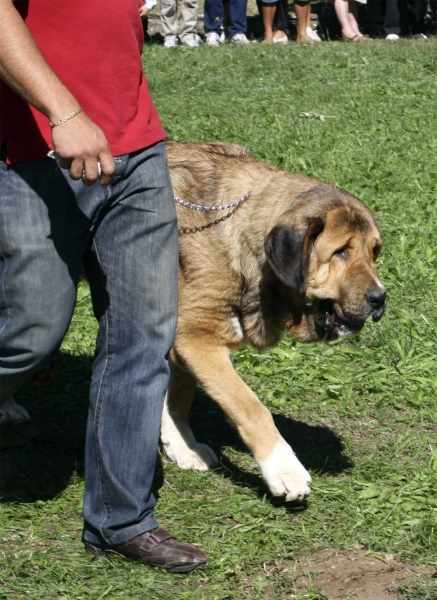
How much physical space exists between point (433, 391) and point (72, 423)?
73.2 inches

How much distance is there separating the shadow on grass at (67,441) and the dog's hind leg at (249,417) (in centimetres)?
24

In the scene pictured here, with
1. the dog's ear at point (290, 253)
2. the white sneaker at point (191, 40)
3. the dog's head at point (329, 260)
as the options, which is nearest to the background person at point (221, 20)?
the white sneaker at point (191, 40)

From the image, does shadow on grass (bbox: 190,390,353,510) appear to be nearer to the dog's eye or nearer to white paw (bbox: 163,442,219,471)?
white paw (bbox: 163,442,219,471)

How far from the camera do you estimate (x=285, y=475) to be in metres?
3.69

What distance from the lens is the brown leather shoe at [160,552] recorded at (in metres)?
3.33

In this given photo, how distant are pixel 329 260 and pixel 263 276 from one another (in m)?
0.29

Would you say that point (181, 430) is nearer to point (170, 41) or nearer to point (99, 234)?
point (99, 234)

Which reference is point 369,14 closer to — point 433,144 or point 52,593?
point 433,144

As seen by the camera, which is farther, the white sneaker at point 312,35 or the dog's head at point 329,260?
the white sneaker at point 312,35

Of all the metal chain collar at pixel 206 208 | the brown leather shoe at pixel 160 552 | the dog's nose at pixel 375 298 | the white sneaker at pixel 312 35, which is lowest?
the brown leather shoe at pixel 160 552

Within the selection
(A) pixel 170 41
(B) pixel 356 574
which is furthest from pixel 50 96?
(A) pixel 170 41

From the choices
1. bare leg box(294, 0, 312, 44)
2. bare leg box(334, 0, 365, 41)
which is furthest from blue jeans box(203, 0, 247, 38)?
bare leg box(334, 0, 365, 41)

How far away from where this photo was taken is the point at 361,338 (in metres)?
5.39

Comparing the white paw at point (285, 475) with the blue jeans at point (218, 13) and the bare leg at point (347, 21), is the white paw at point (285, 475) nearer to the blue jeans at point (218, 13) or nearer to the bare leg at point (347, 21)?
the blue jeans at point (218, 13)
